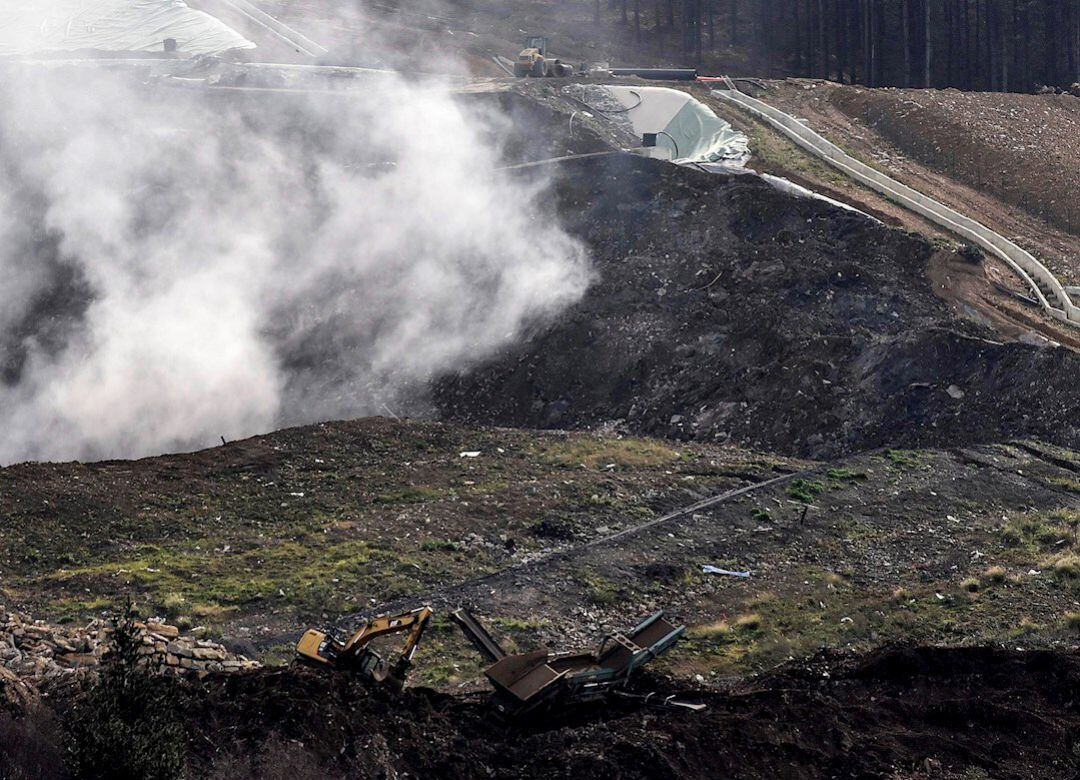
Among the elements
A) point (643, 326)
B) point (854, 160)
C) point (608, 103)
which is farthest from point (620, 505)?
point (608, 103)

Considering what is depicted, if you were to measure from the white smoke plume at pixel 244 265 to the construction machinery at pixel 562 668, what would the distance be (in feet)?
41.3

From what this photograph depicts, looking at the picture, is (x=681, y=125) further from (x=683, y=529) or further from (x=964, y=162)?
(x=683, y=529)

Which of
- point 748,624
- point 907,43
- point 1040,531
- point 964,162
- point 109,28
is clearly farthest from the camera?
point 907,43

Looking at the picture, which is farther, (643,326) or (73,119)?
(73,119)

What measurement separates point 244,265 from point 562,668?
744 inches

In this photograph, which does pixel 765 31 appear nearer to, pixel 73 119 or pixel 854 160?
pixel 854 160

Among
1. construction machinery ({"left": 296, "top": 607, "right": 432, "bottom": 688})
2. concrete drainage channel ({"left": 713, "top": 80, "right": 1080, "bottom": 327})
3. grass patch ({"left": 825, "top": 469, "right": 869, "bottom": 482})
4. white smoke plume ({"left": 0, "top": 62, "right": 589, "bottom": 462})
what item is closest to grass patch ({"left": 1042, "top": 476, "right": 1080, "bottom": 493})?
grass patch ({"left": 825, "top": 469, "right": 869, "bottom": 482})

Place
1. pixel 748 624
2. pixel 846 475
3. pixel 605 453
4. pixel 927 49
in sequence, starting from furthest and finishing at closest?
pixel 927 49 < pixel 605 453 < pixel 846 475 < pixel 748 624

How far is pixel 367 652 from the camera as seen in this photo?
1387 cm

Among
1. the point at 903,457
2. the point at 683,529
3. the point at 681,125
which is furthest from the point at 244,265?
the point at 903,457

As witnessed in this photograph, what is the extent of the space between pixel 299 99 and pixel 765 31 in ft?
86.7

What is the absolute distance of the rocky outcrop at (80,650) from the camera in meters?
14.5

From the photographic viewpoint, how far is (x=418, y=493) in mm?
21125

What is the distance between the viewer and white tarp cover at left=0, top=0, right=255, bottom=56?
145 ft
